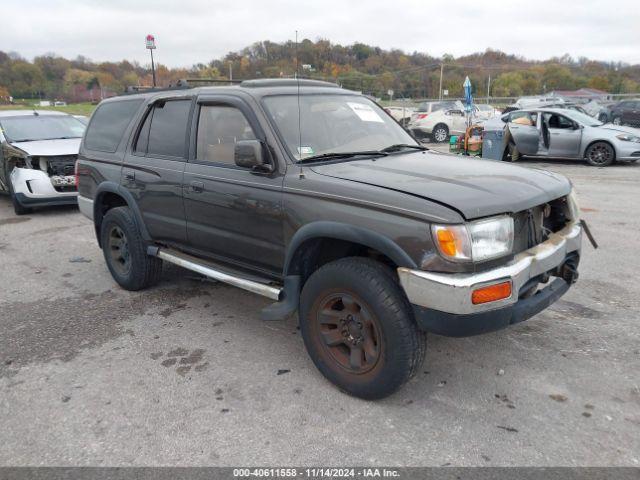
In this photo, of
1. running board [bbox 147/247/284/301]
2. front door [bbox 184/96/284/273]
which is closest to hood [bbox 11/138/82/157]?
running board [bbox 147/247/284/301]

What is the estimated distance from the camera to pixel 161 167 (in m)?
4.35

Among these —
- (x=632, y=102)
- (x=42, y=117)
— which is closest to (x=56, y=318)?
(x=42, y=117)

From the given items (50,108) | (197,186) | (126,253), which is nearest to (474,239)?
(197,186)

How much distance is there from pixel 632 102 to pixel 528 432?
2561 centimetres

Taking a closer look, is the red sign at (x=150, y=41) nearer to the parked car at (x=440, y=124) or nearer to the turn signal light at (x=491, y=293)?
the turn signal light at (x=491, y=293)

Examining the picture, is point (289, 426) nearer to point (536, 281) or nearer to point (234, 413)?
point (234, 413)

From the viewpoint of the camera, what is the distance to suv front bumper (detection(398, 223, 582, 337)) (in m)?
2.65

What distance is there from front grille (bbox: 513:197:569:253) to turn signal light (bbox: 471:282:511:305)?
0.37 m

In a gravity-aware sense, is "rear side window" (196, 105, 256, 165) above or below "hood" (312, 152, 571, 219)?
above

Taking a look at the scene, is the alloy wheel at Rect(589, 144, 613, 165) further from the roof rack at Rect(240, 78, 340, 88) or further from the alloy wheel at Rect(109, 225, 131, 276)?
the alloy wheel at Rect(109, 225, 131, 276)

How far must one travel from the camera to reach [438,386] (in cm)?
328

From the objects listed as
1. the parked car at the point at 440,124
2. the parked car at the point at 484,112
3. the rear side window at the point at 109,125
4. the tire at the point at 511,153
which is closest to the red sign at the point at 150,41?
the rear side window at the point at 109,125

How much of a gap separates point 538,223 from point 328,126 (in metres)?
1.63

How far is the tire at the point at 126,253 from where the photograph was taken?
480 cm
